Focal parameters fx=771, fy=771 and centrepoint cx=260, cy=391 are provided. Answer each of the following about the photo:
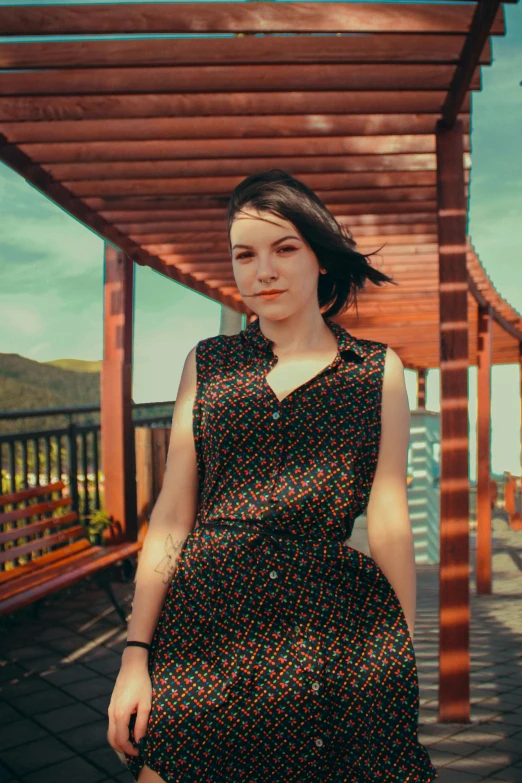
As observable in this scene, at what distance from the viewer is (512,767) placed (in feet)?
10.5

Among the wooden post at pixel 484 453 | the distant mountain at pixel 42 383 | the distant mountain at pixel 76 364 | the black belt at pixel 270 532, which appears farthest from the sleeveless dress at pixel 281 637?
the distant mountain at pixel 76 364

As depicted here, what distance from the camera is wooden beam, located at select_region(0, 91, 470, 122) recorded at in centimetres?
349

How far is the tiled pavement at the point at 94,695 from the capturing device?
3258 millimetres

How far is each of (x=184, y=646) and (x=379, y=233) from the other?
16.0ft

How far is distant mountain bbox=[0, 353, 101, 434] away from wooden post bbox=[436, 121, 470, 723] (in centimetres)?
2555

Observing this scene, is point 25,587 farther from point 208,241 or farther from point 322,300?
point 322,300

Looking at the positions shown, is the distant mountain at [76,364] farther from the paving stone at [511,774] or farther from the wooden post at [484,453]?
the paving stone at [511,774]

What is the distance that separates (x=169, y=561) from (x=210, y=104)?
2.62 meters

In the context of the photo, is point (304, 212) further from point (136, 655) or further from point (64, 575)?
point (64, 575)

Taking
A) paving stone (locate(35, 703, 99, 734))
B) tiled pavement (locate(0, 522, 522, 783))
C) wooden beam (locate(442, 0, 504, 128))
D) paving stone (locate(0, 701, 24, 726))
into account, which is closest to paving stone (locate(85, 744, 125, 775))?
tiled pavement (locate(0, 522, 522, 783))

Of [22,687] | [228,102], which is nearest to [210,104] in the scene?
[228,102]

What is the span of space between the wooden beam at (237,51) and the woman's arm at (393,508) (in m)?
2.07

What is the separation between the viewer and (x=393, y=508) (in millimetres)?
1493

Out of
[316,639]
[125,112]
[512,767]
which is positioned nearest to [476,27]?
[125,112]
